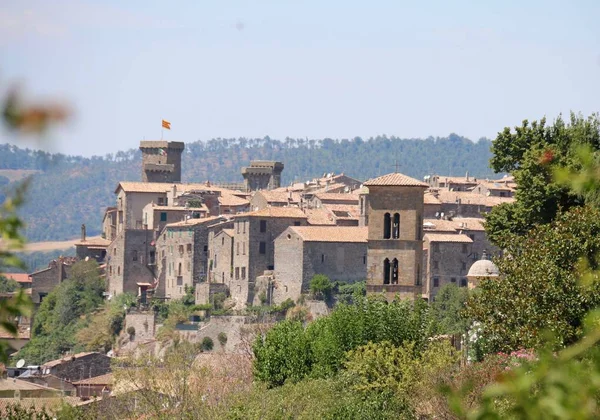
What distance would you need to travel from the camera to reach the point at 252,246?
94500 mm

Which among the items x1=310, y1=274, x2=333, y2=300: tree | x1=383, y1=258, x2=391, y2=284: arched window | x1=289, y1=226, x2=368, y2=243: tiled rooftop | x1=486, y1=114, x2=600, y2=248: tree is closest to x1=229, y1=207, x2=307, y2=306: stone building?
x1=289, y1=226, x2=368, y2=243: tiled rooftop

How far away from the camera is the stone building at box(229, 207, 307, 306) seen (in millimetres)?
93875

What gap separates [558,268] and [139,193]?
82975 millimetres

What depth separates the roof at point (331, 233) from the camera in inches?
3612

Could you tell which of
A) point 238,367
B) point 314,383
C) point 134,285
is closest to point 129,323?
point 134,285

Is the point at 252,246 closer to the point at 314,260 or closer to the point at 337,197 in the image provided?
the point at 314,260

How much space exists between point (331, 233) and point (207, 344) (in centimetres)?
1221

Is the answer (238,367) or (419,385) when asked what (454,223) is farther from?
(419,385)

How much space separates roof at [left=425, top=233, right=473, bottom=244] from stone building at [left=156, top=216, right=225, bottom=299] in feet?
49.5

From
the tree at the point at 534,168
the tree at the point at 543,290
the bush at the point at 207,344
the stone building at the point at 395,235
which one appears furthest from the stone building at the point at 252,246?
the tree at the point at 543,290

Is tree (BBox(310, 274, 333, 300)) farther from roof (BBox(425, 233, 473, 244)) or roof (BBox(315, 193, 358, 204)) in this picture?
roof (BBox(315, 193, 358, 204))

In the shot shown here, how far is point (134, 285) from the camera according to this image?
105188 millimetres

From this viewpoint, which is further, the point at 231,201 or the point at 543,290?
the point at 231,201

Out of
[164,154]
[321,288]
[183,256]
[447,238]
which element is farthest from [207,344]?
[164,154]
